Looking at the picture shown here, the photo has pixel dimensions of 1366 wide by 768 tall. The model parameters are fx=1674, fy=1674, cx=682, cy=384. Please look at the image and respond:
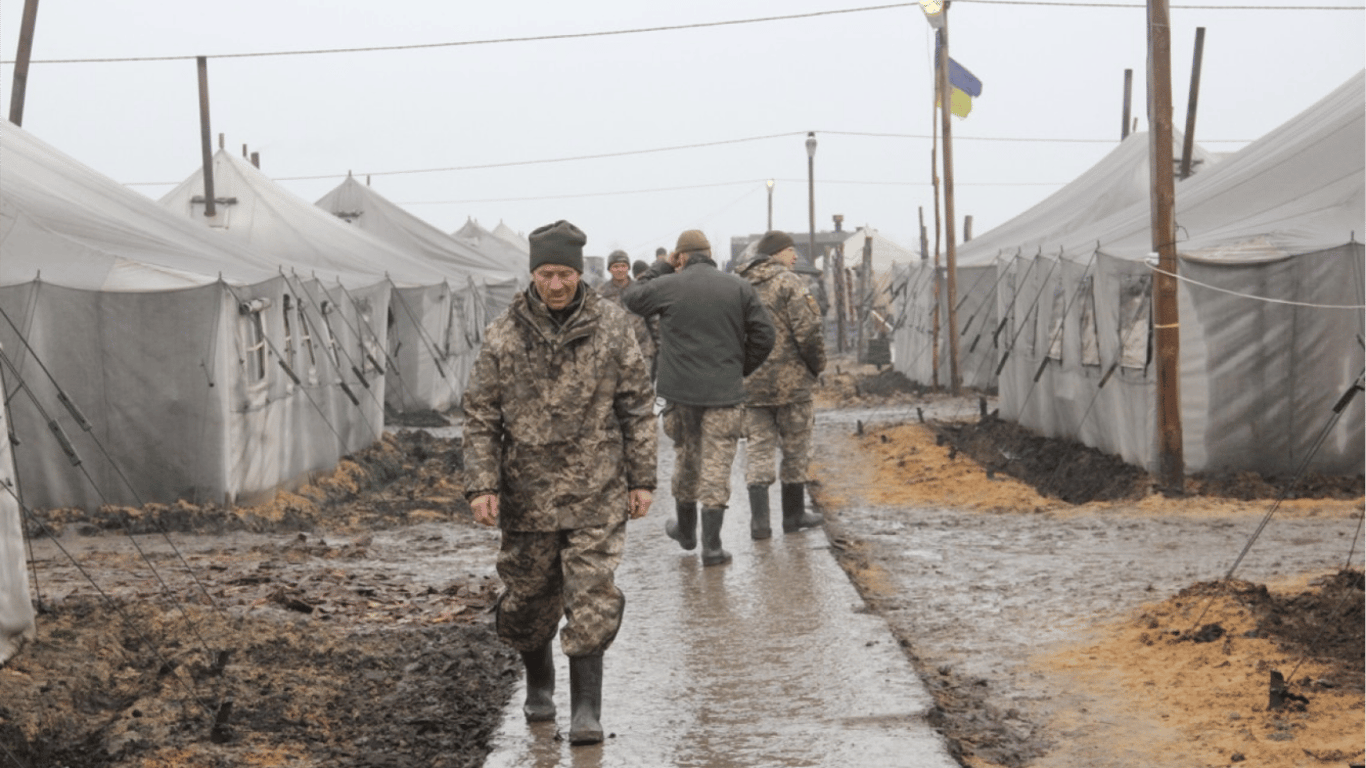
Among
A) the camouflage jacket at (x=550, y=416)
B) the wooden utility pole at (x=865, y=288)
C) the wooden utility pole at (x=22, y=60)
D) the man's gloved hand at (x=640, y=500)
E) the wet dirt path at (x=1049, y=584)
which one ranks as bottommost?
the wet dirt path at (x=1049, y=584)

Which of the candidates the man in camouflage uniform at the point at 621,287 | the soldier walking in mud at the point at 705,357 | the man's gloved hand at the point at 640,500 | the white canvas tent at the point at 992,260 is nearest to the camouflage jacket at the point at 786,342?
the soldier walking in mud at the point at 705,357

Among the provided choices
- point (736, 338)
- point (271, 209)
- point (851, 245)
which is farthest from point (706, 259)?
point (851, 245)

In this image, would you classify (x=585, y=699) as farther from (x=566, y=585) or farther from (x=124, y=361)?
(x=124, y=361)

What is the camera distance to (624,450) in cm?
564

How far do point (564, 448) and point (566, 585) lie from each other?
1.50 feet

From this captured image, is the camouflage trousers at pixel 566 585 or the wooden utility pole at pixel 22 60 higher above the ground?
the wooden utility pole at pixel 22 60

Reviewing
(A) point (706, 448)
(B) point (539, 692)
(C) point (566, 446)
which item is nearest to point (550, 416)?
(C) point (566, 446)

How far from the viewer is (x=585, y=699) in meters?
5.62

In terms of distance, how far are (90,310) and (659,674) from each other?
740cm

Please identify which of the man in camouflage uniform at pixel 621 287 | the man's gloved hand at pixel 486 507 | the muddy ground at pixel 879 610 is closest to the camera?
the man's gloved hand at pixel 486 507

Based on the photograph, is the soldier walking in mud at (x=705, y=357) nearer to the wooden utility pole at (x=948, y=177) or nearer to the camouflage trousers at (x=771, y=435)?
the camouflage trousers at (x=771, y=435)

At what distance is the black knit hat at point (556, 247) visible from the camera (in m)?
5.52

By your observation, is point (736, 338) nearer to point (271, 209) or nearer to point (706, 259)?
point (706, 259)

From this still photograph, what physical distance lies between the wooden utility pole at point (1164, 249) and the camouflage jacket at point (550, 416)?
7732 mm
